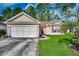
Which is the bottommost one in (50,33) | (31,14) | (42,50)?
(42,50)

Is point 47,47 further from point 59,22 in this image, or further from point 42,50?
point 59,22

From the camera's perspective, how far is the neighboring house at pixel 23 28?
327 centimetres

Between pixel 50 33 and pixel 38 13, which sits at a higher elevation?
pixel 38 13

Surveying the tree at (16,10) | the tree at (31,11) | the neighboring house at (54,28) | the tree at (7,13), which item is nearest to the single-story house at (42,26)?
the neighboring house at (54,28)

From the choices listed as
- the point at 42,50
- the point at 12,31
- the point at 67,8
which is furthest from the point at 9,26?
the point at 67,8

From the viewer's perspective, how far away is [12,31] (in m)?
3.28

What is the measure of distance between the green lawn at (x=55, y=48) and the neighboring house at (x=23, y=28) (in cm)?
21

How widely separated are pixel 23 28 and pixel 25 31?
0.05 meters

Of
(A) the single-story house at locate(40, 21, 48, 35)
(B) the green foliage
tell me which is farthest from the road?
(B) the green foliage

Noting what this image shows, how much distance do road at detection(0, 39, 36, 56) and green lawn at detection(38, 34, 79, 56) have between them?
0.49ft

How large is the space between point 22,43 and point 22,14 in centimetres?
40

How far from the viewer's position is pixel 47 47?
321 centimetres

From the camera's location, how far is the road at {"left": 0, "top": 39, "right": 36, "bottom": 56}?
3.19 metres

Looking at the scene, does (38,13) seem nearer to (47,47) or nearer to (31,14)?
(31,14)
